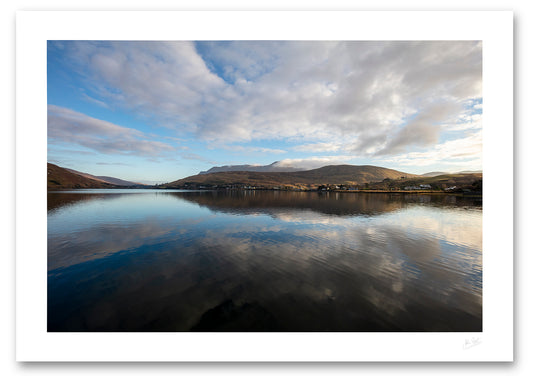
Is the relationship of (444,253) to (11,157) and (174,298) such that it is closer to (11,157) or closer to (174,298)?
(174,298)
